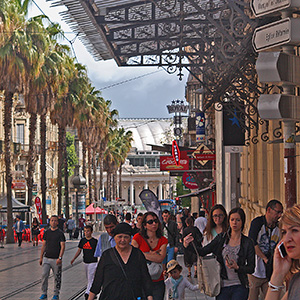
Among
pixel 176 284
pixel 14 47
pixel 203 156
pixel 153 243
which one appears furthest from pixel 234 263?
pixel 14 47

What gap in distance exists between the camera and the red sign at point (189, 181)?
42062mm

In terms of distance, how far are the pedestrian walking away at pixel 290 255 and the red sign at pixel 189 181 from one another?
124 feet

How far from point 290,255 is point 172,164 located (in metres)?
34.8

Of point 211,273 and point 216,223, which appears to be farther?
point 216,223

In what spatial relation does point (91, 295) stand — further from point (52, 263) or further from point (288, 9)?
point (52, 263)

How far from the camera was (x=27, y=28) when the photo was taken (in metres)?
39.2

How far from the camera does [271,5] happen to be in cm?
684

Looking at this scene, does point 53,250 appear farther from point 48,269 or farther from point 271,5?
point 271,5

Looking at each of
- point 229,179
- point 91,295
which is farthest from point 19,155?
point 91,295

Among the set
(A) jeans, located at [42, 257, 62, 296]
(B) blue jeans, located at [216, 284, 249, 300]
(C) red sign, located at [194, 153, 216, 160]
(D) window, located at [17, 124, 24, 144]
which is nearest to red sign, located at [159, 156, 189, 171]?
(C) red sign, located at [194, 153, 216, 160]

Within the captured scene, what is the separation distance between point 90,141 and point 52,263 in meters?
48.8

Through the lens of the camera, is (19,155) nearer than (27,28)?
No

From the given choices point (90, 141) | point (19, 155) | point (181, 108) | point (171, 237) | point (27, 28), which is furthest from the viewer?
point (181, 108)

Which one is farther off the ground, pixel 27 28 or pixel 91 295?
pixel 27 28
